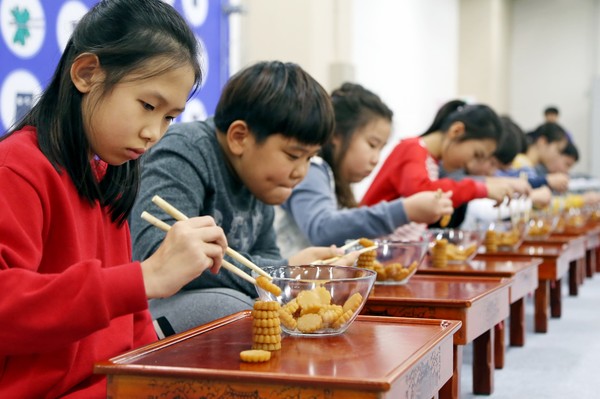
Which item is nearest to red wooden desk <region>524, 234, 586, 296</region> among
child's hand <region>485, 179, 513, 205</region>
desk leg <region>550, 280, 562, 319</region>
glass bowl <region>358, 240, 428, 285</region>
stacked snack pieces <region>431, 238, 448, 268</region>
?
desk leg <region>550, 280, 562, 319</region>

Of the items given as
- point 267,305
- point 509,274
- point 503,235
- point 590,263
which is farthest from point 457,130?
point 267,305

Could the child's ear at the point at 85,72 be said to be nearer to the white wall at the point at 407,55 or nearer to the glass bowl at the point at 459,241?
the glass bowl at the point at 459,241

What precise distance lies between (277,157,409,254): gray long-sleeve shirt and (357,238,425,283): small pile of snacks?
0.38 meters

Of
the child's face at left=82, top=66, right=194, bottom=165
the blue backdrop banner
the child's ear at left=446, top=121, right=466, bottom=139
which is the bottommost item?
the child's ear at left=446, top=121, right=466, bottom=139

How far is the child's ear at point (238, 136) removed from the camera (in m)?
1.66

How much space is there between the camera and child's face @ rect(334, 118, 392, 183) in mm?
2369

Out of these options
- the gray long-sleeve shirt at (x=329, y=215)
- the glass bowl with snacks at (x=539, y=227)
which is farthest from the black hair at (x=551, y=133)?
the gray long-sleeve shirt at (x=329, y=215)

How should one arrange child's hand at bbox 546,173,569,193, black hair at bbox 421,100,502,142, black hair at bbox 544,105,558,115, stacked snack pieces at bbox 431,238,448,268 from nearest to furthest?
1. stacked snack pieces at bbox 431,238,448,268
2. black hair at bbox 421,100,502,142
3. child's hand at bbox 546,173,569,193
4. black hair at bbox 544,105,558,115

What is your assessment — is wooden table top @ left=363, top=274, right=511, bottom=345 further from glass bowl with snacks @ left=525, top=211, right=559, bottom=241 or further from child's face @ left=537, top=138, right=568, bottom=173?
child's face @ left=537, top=138, right=568, bottom=173

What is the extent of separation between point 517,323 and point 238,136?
1.16m

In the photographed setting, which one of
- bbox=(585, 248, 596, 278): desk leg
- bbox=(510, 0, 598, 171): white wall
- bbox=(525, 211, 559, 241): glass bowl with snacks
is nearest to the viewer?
bbox=(525, 211, 559, 241): glass bowl with snacks

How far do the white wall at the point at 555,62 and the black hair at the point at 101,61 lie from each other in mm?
7669

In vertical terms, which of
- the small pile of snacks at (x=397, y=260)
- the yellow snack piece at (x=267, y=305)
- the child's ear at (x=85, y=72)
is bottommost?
the small pile of snacks at (x=397, y=260)

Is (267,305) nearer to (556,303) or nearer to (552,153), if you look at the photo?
(556,303)
